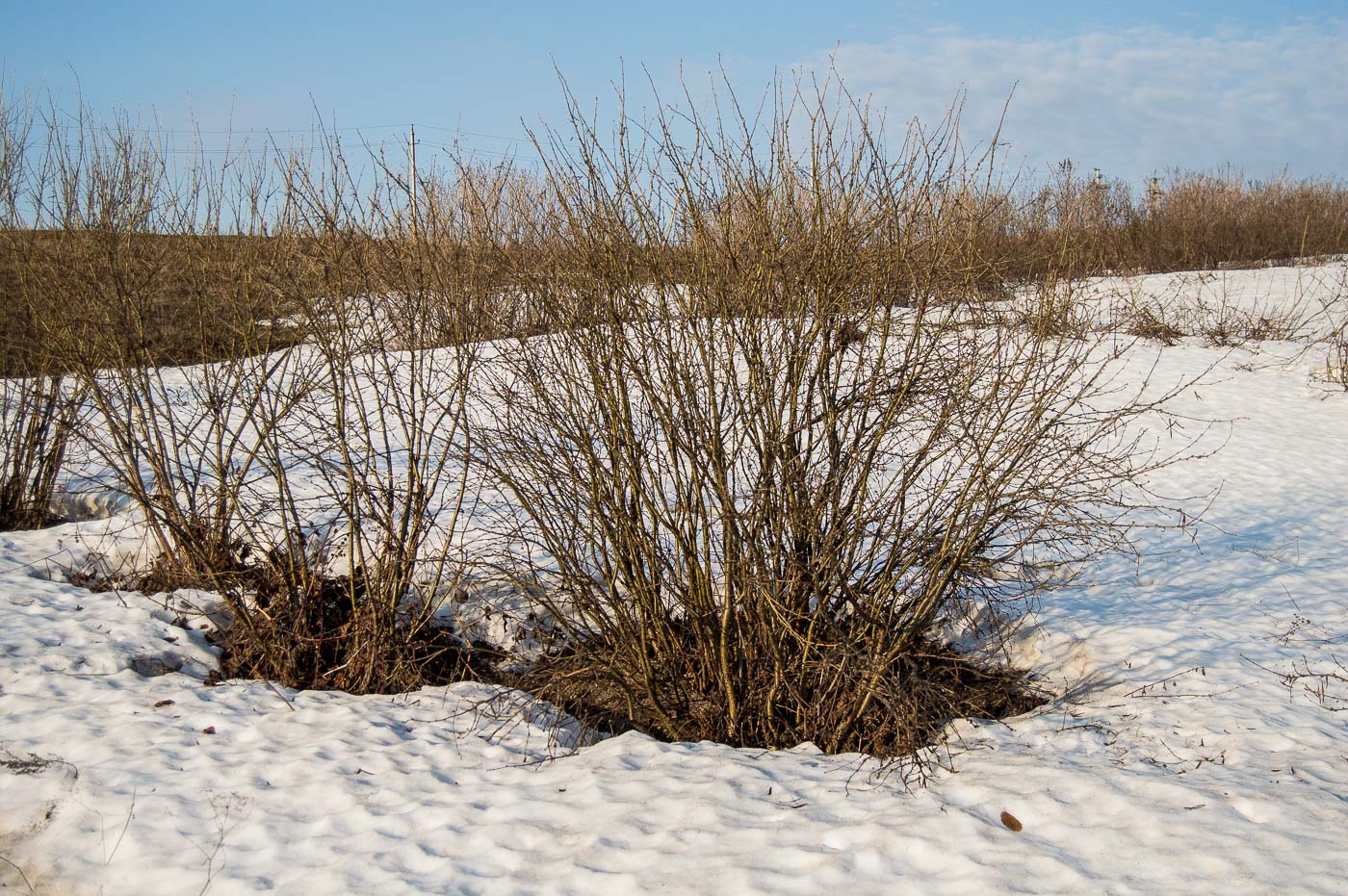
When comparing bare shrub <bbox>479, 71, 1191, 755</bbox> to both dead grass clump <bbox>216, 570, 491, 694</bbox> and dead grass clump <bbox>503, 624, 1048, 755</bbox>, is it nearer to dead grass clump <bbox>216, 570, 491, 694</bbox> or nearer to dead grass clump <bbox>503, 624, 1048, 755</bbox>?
dead grass clump <bbox>503, 624, 1048, 755</bbox>

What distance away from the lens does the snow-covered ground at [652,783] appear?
315 cm

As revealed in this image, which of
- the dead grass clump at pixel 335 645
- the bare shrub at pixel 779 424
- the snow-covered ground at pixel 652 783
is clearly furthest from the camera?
the dead grass clump at pixel 335 645

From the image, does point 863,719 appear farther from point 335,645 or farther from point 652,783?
point 335,645

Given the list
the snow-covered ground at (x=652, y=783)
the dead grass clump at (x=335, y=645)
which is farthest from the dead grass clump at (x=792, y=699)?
the dead grass clump at (x=335, y=645)

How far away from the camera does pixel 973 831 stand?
3.29 metres

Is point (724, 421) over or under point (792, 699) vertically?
over

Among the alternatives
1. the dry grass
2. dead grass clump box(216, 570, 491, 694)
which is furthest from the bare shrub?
dead grass clump box(216, 570, 491, 694)

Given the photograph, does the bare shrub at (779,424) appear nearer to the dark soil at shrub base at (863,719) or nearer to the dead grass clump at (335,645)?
the dark soil at shrub base at (863,719)

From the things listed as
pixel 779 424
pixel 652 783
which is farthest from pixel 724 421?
pixel 652 783

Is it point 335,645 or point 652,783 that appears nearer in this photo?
point 652,783

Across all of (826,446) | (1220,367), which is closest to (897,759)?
(826,446)

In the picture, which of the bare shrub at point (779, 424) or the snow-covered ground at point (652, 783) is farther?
the bare shrub at point (779, 424)

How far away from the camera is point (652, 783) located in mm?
3879

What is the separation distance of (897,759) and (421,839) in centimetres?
186
